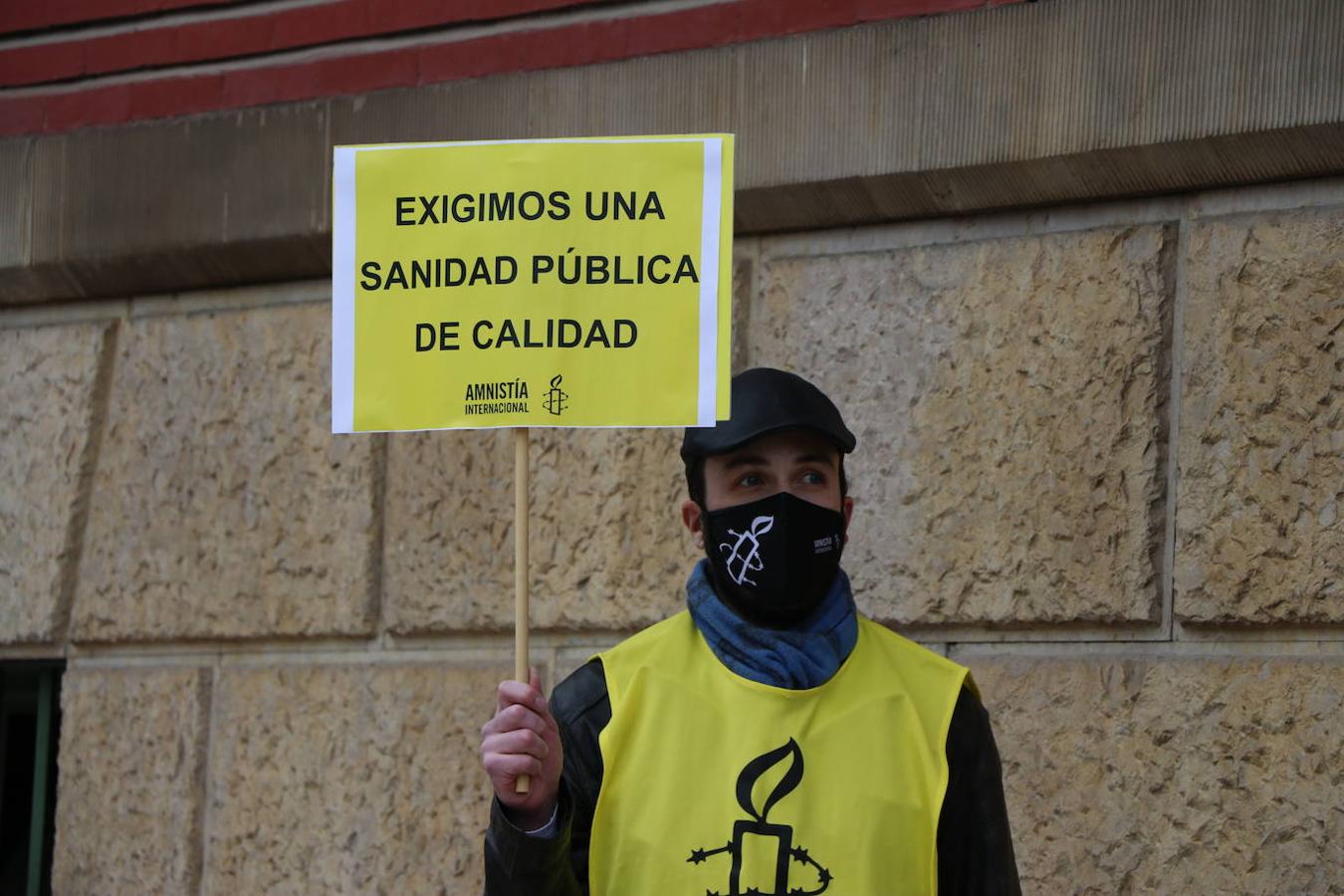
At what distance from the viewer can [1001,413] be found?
443 centimetres

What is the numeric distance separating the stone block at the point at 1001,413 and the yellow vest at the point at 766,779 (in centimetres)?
105

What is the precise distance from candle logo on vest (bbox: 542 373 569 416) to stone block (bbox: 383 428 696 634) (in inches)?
63.2

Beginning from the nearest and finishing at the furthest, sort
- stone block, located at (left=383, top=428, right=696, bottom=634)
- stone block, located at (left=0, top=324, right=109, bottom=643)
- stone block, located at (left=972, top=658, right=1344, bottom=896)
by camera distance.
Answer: stone block, located at (left=972, top=658, right=1344, bottom=896)
stone block, located at (left=383, top=428, right=696, bottom=634)
stone block, located at (left=0, top=324, right=109, bottom=643)

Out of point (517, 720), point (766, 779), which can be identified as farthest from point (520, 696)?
point (766, 779)

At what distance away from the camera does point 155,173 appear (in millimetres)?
5609

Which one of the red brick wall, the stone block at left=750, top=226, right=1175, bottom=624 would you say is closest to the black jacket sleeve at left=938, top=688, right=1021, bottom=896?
the stone block at left=750, top=226, right=1175, bottom=624

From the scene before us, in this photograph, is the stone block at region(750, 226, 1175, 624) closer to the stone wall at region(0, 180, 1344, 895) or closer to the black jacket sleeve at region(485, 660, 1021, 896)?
the stone wall at region(0, 180, 1344, 895)

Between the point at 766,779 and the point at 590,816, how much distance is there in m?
0.27

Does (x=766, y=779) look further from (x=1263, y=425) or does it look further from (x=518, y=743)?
(x=1263, y=425)

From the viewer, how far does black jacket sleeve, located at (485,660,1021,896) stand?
2.99 meters

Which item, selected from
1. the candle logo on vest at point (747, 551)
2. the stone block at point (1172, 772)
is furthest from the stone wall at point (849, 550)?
the candle logo on vest at point (747, 551)

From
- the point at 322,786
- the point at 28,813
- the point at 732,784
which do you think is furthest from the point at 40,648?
the point at 732,784

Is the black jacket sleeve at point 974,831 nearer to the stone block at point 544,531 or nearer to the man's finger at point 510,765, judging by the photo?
the man's finger at point 510,765

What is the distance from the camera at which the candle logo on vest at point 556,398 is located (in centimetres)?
315
